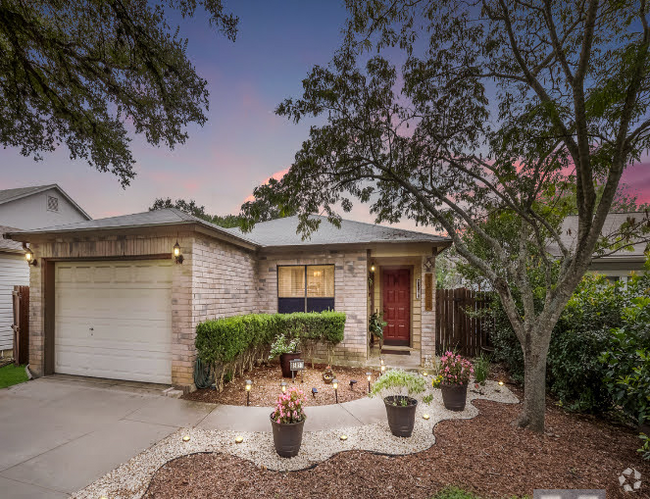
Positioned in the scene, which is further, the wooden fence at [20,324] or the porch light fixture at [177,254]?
the wooden fence at [20,324]

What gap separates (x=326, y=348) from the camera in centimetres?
788

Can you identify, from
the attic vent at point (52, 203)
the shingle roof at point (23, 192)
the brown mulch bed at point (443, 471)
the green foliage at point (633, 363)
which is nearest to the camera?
the brown mulch bed at point (443, 471)

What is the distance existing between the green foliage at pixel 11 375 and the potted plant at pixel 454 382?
8110mm

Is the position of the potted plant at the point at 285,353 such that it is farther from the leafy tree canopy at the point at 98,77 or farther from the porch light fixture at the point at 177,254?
the leafy tree canopy at the point at 98,77

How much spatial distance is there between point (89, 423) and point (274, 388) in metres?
2.79

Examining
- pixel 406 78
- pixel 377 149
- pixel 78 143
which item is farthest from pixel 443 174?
pixel 78 143

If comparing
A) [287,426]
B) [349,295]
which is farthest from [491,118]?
[287,426]

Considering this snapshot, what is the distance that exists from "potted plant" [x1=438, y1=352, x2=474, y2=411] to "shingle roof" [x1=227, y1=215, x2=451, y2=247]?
2.89m

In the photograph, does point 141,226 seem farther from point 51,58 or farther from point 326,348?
point 326,348

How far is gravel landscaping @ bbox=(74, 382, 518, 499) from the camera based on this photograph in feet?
9.57

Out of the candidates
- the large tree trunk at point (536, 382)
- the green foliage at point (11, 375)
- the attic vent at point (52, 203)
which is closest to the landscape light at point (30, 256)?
the green foliage at point (11, 375)

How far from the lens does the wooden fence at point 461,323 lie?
27.1 ft

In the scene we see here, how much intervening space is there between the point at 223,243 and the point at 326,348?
361 cm

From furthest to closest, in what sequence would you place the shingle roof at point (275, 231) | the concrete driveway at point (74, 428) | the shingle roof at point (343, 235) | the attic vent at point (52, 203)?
the attic vent at point (52, 203) < the shingle roof at point (343, 235) < the shingle roof at point (275, 231) < the concrete driveway at point (74, 428)
